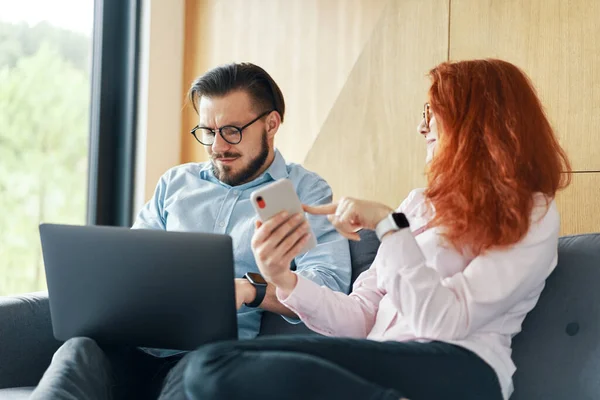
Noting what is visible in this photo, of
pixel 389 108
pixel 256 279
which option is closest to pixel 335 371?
pixel 256 279

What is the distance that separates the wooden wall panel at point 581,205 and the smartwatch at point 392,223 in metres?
0.76

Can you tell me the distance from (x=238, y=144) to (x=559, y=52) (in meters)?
0.91

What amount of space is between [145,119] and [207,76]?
0.89 m

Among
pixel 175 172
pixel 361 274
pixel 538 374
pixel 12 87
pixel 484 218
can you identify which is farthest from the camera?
pixel 12 87

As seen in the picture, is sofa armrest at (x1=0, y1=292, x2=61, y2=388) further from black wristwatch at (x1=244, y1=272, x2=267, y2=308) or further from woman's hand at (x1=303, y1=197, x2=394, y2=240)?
woman's hand at (x1=303, y1=197, x2=394, y2=240)

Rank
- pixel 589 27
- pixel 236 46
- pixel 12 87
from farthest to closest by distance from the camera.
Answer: pixel 236 46, pixel 12 87, pixel 589 27

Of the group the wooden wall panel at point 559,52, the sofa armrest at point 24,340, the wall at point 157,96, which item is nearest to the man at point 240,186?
the sofa armrest at point 24,340

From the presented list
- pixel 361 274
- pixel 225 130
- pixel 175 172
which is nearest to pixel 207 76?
pixel 225 130

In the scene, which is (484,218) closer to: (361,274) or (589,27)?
(361,274)

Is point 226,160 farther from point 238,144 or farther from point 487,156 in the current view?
point 487,156

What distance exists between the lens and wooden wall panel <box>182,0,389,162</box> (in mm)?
2582

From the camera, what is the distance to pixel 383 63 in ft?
7.97

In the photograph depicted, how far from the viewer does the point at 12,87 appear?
2.66 meters

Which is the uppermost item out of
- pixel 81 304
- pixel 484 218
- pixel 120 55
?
pixel 120 55
